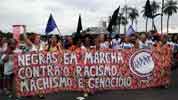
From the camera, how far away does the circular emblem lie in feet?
51.0

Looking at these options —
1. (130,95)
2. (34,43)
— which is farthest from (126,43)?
(130,95)

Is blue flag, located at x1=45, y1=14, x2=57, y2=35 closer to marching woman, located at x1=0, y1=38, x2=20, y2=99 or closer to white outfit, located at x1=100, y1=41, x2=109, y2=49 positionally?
white outfit, located at x1=100, y1=41, x2=109, y2=49

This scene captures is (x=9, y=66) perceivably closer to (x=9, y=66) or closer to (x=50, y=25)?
(x=9, y=66)

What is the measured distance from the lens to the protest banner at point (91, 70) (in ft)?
47.3

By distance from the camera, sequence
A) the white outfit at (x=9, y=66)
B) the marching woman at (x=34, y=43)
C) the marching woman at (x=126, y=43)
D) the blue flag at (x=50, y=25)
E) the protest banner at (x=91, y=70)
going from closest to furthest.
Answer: the protest banner at (x=91, y=70) → the white outfit at (x=9, y=66) → the marching woman at (x=34, y=43) → the marching woman at (x=126, y=43) → the blue flag at (x=50, y=25)

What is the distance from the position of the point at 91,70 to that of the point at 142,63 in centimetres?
161

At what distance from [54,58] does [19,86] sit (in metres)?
1.24

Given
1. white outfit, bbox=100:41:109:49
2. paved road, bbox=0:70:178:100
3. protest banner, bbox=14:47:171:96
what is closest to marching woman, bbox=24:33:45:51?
protest banner, bbox=14:47:171:96

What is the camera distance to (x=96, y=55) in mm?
15188

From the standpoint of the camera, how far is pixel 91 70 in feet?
49.3

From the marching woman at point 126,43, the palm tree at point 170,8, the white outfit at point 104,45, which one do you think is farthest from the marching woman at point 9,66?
the palm tree at point 170,8

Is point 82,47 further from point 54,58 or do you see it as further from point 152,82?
point 152,82

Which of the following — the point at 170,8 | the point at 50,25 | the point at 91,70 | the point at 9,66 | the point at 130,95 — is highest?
the point at 170,8

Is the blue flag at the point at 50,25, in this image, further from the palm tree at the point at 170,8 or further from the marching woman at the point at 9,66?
the palm tree at the point at 170,8
